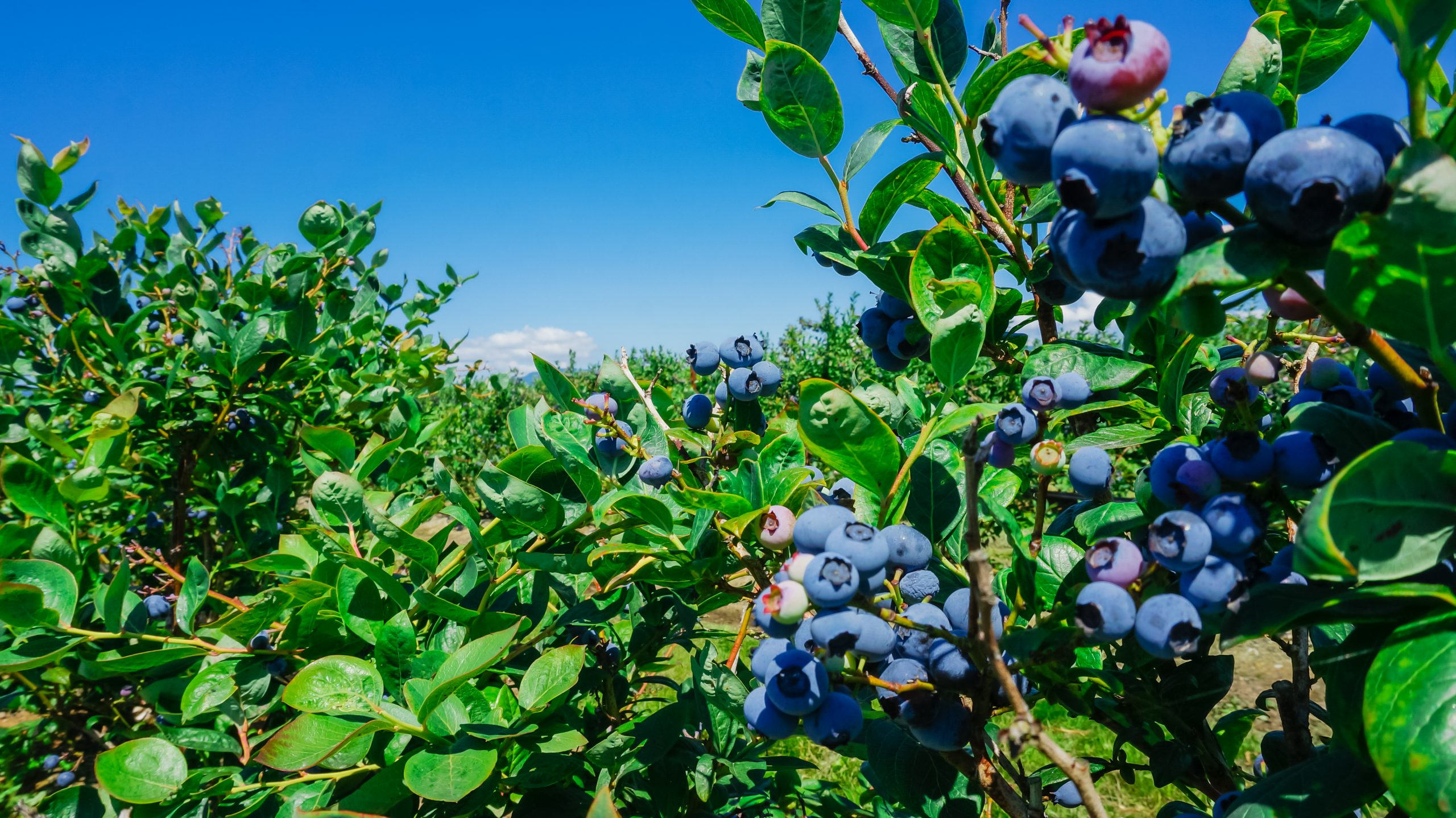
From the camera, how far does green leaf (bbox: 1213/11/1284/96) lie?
0.66 meters

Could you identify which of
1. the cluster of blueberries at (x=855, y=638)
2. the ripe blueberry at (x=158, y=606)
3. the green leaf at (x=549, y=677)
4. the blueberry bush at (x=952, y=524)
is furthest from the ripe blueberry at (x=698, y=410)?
the ripe blueberry at (x=158, y=606)

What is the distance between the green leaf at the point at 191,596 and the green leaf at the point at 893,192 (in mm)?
1304

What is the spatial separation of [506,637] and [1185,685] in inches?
35.2

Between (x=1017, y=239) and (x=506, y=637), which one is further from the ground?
(x=1017, y=239)

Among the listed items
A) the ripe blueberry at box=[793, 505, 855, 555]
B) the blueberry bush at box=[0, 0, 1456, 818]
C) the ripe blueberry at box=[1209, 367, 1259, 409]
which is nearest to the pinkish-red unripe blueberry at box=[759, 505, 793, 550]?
the blueberry bush at box=[0, 0, 1456, 818]

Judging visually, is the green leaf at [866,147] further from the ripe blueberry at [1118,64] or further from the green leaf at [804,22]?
the ripe blueberry at [1118,64]

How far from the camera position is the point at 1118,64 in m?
0.48

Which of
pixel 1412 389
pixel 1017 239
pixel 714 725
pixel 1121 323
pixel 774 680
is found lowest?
pixel 714 725

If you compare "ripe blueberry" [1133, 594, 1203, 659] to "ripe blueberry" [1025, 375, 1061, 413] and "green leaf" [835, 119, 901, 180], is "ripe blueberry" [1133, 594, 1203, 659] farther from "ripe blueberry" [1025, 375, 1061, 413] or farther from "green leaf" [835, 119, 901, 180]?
"green leaf" [835, 119, 901, 180]

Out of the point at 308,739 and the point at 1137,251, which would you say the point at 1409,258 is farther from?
the point at 308,739

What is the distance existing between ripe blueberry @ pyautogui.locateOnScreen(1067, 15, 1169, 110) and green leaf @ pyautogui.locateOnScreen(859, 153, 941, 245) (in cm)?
47

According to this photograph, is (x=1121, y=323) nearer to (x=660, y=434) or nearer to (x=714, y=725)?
(x=660, y=434)

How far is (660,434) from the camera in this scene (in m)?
1.23

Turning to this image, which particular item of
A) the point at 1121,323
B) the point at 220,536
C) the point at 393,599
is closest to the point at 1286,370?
the point at 1121,323
